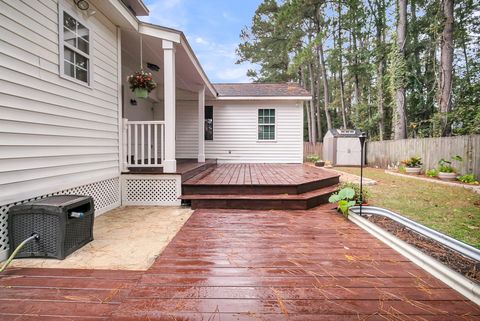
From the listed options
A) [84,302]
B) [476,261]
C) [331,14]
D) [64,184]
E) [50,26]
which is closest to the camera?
[84,302]

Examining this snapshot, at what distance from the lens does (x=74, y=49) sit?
338 centimetres

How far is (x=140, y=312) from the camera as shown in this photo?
5.12ft

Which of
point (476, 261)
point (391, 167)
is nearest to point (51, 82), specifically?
point (476, 261)

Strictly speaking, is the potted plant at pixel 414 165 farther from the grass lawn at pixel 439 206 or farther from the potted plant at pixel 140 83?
the potted plant at pixel 140 83

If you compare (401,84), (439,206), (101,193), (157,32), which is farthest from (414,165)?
(101,193)

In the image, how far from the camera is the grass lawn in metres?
3.32

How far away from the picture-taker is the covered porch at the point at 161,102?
179 inches

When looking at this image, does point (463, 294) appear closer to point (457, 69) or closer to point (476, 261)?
point (476, 261)

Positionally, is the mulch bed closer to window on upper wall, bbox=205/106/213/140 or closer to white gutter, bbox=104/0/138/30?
white gutter, bbox=104/0/138/30

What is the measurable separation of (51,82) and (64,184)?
1324 mm

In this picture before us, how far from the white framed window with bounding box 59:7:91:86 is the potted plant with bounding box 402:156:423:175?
10.7 m

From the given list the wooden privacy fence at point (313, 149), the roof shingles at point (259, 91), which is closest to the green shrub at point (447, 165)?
the roof shingles at point (259, 91)

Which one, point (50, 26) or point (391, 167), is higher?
point (50, 26)

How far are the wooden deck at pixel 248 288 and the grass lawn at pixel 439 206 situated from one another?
1507 millimetres
